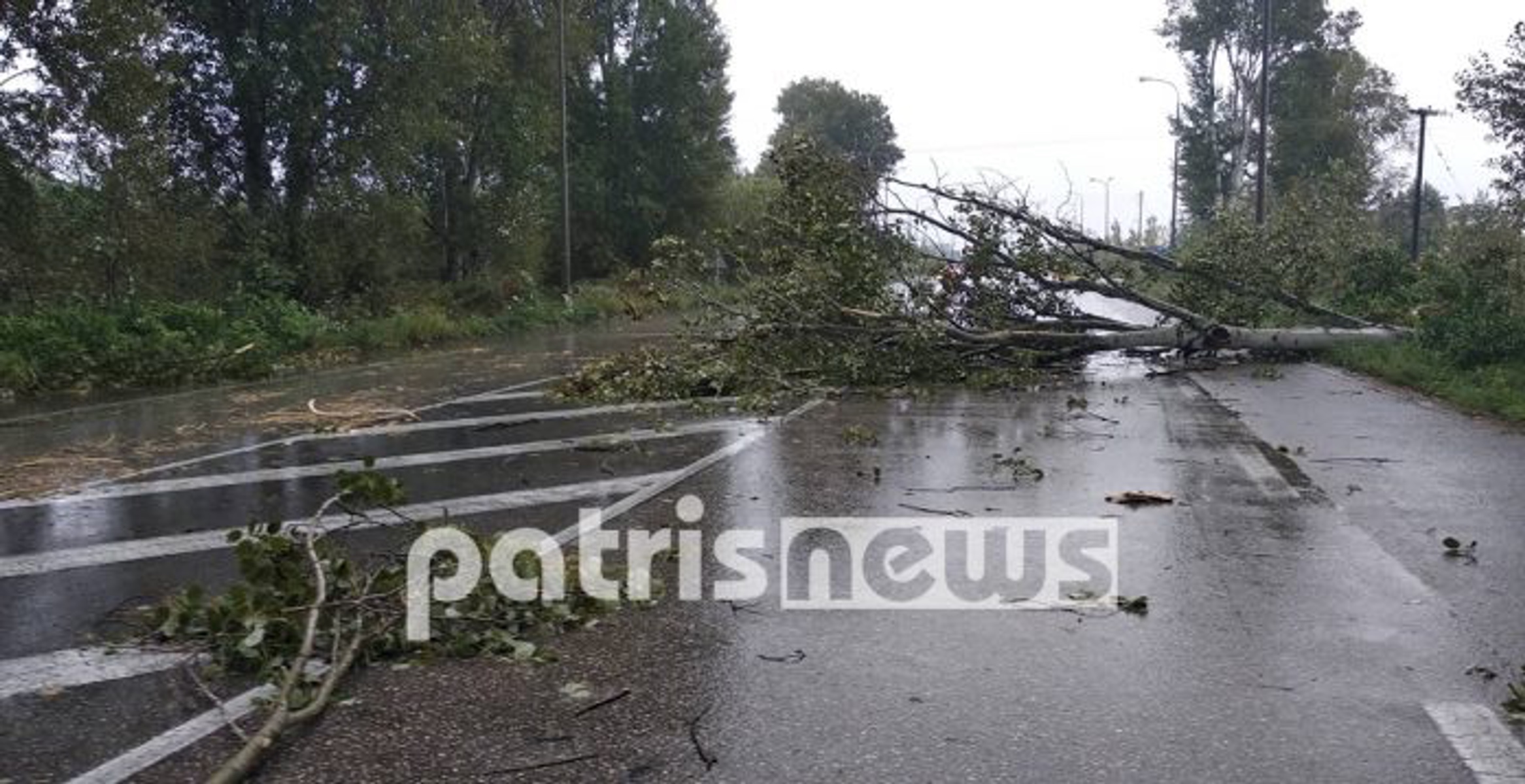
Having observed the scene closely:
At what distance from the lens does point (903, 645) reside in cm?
448

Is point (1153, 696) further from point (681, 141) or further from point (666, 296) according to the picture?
point (681, 141)

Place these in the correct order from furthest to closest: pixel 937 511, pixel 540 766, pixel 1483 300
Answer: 1. pixel 1483 300
2. pixel 937 511
3. pixel 540 766

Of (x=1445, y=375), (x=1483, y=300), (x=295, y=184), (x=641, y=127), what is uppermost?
(x=641, y=127)

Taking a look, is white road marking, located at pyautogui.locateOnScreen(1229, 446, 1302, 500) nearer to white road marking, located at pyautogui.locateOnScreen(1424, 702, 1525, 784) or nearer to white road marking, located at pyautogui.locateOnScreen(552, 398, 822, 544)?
white road marking, located at pyautogui.locateOnScreen(1424, 702, 1525, 784)

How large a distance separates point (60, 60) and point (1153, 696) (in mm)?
15395

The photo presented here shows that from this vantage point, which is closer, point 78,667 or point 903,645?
point 78,667

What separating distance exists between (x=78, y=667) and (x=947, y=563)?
3590 mm

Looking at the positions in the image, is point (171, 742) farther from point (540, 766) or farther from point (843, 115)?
point (843, 115)

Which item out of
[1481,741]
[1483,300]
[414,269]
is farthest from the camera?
[414,269]

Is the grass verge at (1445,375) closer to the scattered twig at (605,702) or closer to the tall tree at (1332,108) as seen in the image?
the scattered twig at (605,702)

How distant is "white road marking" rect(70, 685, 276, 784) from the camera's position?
3377 millimetres

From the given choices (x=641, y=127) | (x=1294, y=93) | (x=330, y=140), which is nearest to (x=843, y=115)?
(x=1294, y=93)

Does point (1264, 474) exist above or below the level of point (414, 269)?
below

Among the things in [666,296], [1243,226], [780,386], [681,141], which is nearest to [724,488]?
[780,386]
